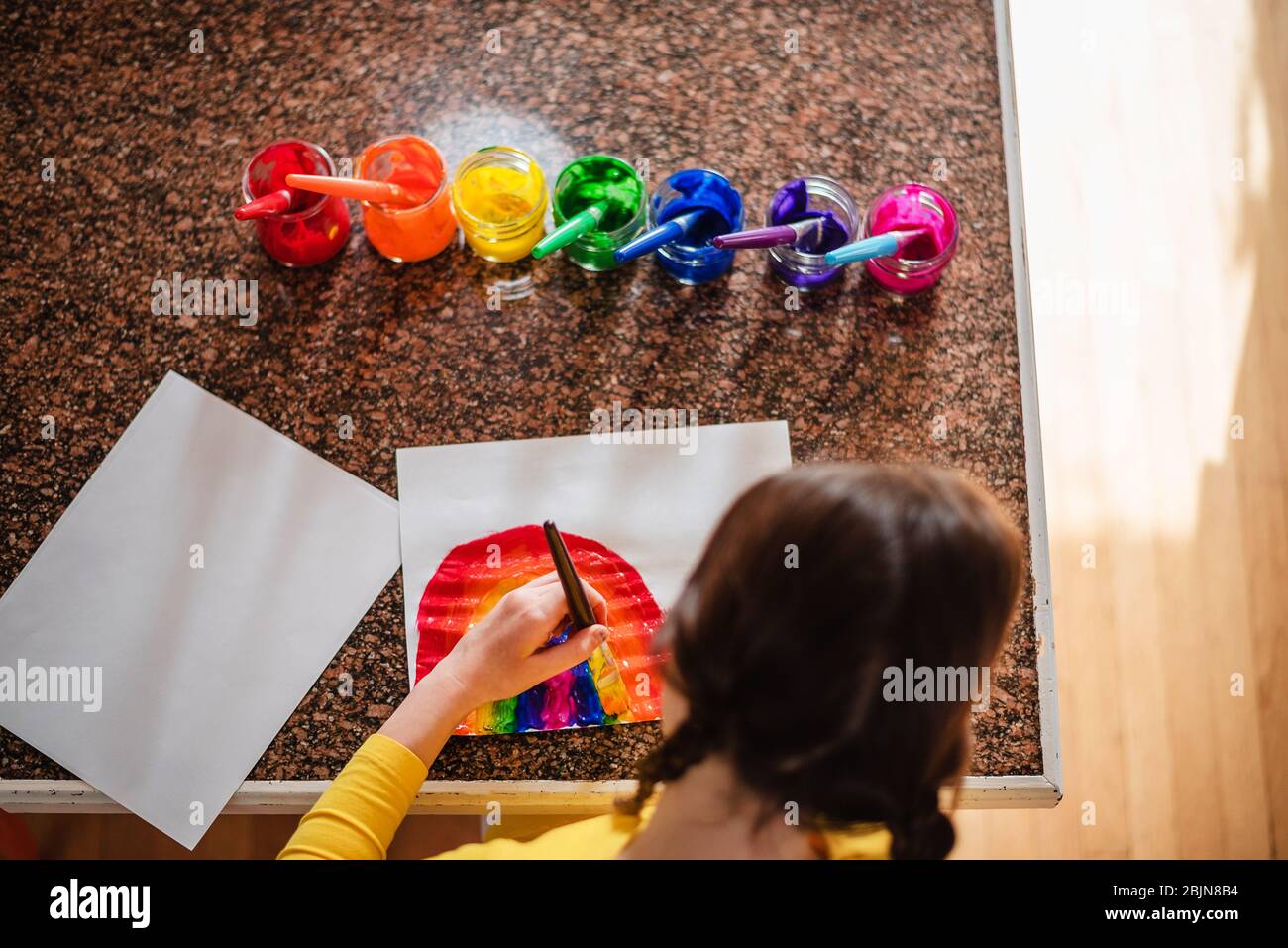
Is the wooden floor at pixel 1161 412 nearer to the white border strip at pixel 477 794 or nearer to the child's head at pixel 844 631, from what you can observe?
the white border strip at pixel 477 794

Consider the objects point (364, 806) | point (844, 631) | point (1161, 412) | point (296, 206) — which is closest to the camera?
point (844, 631)

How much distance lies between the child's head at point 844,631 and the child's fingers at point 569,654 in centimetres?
12

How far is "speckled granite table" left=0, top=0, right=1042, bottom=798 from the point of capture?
0.82m

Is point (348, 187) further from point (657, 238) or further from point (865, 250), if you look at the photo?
point (865, 250)

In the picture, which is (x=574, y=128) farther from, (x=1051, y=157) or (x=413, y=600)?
(x=1051, y=157)

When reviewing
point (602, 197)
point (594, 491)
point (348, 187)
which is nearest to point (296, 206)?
point (348, 187)

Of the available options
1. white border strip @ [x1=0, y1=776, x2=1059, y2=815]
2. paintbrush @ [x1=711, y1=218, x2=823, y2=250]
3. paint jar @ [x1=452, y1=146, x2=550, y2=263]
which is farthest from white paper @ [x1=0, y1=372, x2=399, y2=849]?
paintbrush @ [x1=711, y1=218, x2=823, y2=250]

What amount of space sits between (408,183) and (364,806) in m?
0.58

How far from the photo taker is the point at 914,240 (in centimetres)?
82

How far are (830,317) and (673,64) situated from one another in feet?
1.07

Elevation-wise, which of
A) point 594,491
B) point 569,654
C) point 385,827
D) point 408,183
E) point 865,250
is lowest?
point 385,827

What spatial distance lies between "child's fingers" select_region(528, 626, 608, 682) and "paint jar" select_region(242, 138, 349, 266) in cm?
46

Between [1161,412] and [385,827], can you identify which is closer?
[385,827]

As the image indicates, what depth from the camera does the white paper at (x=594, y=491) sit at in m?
0.81
